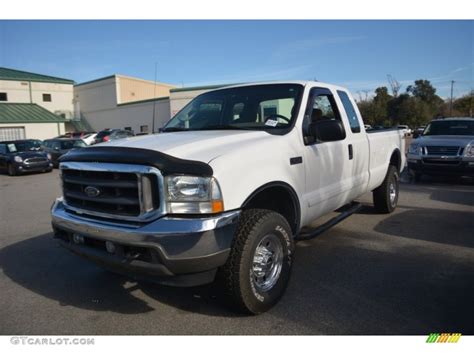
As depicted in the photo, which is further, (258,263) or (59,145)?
(59,145)

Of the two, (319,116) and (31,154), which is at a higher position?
(319,116)

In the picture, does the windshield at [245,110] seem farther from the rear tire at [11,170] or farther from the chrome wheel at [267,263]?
the rear tire at [11,170]

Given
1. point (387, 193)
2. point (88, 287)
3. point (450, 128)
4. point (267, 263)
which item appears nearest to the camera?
point (267, 263)

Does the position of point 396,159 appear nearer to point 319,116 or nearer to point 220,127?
point 319,116

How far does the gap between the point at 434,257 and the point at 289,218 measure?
2.00 m

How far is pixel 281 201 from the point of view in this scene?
3607 millimetres

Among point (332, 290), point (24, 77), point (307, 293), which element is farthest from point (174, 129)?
point (24, 77)

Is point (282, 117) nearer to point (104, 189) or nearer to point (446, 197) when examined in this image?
point (104, 189)

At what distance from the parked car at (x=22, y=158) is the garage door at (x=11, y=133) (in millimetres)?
20412

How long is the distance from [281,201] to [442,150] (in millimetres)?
7569

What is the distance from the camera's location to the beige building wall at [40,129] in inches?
1411

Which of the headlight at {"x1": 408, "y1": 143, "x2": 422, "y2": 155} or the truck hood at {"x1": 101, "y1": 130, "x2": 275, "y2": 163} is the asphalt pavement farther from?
the headlight at {"x1": 408, "y1": 143, "x2": 422, "y2": 155}

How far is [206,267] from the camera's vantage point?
8.63ft

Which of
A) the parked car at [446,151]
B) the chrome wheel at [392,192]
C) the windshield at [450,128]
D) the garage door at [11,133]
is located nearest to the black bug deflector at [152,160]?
the chrome wheel at [392,192]
